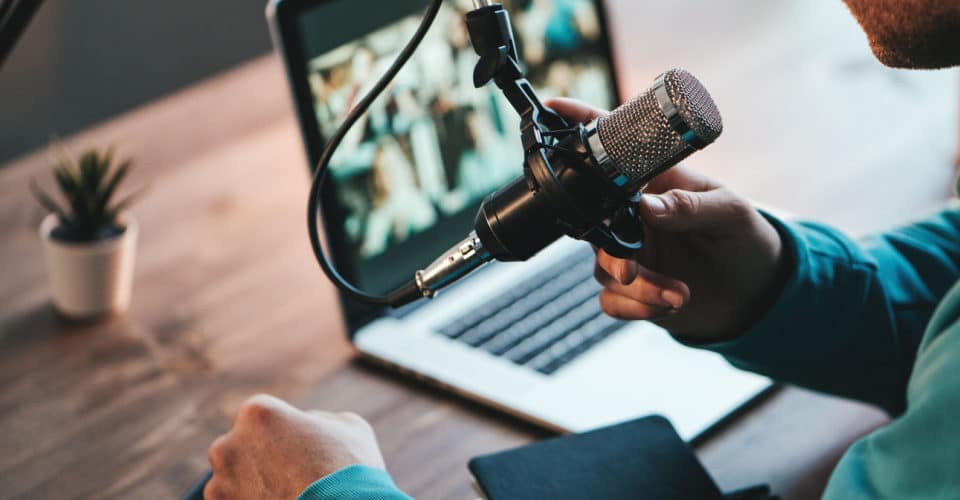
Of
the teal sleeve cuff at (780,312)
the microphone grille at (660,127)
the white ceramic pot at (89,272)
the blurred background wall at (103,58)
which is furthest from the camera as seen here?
the blurred background wall at (103,58)

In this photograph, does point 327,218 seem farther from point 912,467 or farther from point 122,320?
point 912,467

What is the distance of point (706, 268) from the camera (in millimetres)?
849

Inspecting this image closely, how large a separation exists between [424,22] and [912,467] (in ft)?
1.40

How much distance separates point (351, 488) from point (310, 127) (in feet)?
1.33

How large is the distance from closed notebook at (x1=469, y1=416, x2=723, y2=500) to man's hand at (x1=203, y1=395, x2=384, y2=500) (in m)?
0.10

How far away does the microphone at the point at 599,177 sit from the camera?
0.61 meters

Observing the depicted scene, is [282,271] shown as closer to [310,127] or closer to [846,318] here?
[310,127]

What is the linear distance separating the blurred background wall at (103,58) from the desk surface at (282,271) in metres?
0.76

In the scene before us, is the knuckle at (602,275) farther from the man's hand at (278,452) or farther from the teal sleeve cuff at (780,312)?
the man's hand at (278,452)

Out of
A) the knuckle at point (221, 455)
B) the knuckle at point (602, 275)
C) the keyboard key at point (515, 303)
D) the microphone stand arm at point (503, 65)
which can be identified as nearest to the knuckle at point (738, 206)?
the knuckle at point (602, 275)

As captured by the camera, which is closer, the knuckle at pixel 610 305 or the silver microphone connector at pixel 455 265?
the silver microphone connector at pixel 455 265

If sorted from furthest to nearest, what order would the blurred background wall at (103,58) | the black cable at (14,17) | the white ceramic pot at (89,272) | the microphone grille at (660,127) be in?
1. the blurred background wall at (103,58)
2. the white ceramic pot at (89,272)
3. the black cable at (14,17)
4. the microphone grille at (660,127)

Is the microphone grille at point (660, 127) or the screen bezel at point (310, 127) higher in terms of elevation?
the microphone grille at point (660, 127)

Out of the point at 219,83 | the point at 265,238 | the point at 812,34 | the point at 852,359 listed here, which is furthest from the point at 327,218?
the point at 812,34
